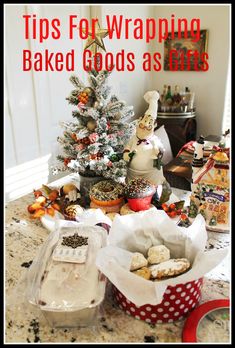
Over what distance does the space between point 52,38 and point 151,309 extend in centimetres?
184

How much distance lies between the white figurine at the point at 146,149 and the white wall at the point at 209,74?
1855 millimetres

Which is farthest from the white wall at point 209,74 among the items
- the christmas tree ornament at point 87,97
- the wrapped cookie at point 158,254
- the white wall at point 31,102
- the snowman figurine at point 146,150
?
the wrapped cookie at point 158,254

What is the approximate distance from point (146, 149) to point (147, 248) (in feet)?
1.44

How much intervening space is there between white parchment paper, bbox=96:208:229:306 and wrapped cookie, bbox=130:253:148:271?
0.04 ft

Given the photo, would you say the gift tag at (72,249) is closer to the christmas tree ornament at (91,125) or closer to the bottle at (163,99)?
the christmas tree ornament at (91,125)

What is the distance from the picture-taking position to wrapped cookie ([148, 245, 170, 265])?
1.93 ft

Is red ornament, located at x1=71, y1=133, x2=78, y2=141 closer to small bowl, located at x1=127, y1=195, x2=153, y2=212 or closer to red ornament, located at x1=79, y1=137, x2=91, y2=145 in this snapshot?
red ornament, located at x1=79, y1=137, x2=91, y2=145

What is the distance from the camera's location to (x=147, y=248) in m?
0.63

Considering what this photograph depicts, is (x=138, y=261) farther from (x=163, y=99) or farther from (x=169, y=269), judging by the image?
(x=163, y=99)

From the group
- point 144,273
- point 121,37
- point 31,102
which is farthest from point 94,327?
point 121,37

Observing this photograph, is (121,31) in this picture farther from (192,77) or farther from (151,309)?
(151,309)

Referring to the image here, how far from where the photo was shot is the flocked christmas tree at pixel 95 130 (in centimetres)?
95

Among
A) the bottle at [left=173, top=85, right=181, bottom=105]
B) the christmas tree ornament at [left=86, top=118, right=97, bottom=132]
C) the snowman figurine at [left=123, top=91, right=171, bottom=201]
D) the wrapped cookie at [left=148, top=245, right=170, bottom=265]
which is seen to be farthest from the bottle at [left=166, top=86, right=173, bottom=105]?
the wrapped cookie at [left=148, top=245, right=170, bottom=265]

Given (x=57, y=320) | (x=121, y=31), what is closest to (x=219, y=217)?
(x=57, y=320)
